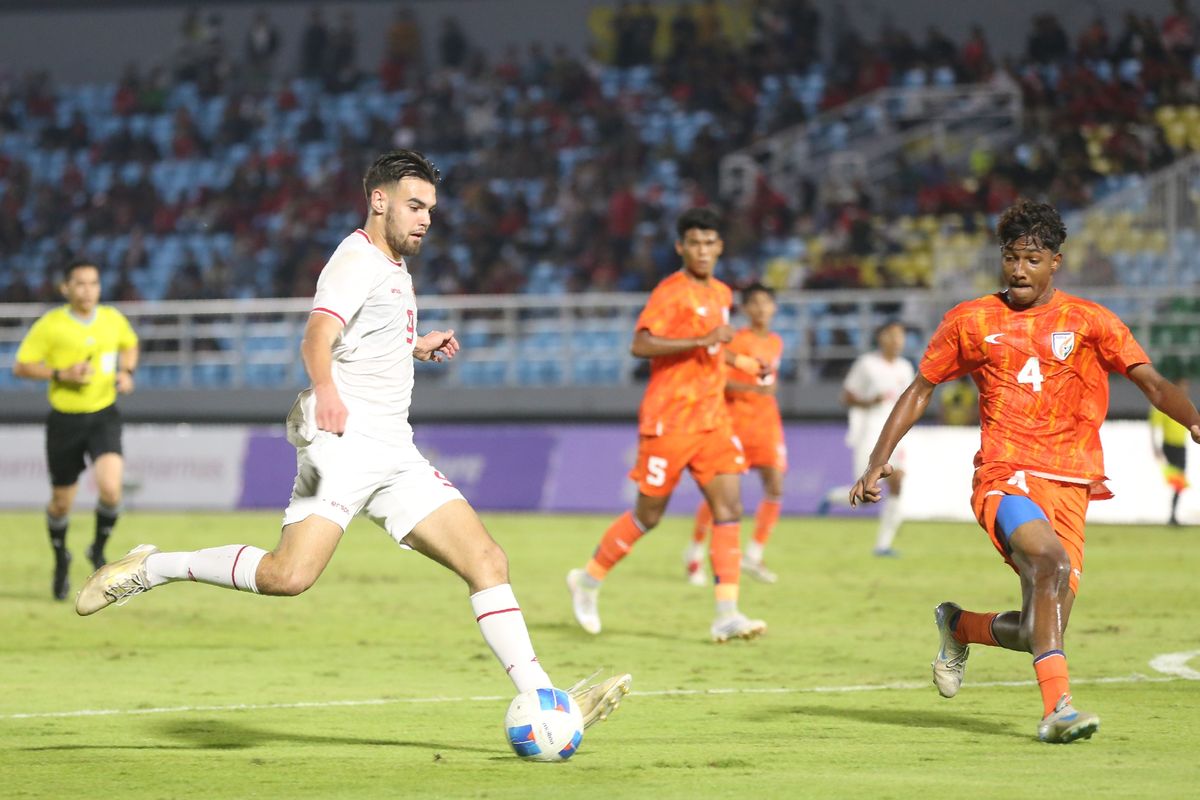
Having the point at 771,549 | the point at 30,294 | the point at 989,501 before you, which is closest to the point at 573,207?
the point at 30,294

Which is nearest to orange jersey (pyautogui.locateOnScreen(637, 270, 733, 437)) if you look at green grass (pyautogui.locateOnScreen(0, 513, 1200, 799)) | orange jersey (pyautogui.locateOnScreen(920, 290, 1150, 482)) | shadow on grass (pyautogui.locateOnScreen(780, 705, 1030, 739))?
green grass (pyautogui.locateOnScreen(0, 513, 1200, 799))

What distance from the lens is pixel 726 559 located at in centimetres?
1091

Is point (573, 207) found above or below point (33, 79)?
below

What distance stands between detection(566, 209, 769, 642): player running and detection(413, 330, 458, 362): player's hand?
3.60m

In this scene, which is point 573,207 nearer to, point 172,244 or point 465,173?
point 465,173

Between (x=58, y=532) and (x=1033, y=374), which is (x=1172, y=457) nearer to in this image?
(x=58, y=532)

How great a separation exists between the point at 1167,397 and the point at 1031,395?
55cm

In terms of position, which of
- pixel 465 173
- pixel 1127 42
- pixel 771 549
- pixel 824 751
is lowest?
pixel 771 549

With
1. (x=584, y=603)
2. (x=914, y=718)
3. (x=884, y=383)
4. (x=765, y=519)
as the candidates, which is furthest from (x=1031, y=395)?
(x=884, y=383)

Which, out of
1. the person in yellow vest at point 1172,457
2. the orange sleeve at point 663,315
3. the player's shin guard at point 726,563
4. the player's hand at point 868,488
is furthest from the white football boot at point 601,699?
the person in yellow vest at point 1172,457

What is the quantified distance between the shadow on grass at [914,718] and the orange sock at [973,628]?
1.16 feet

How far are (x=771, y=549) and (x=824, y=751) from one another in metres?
10.9

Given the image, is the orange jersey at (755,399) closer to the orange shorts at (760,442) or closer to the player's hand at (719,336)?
the orange shorts at (760,442)

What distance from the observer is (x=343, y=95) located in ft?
116
